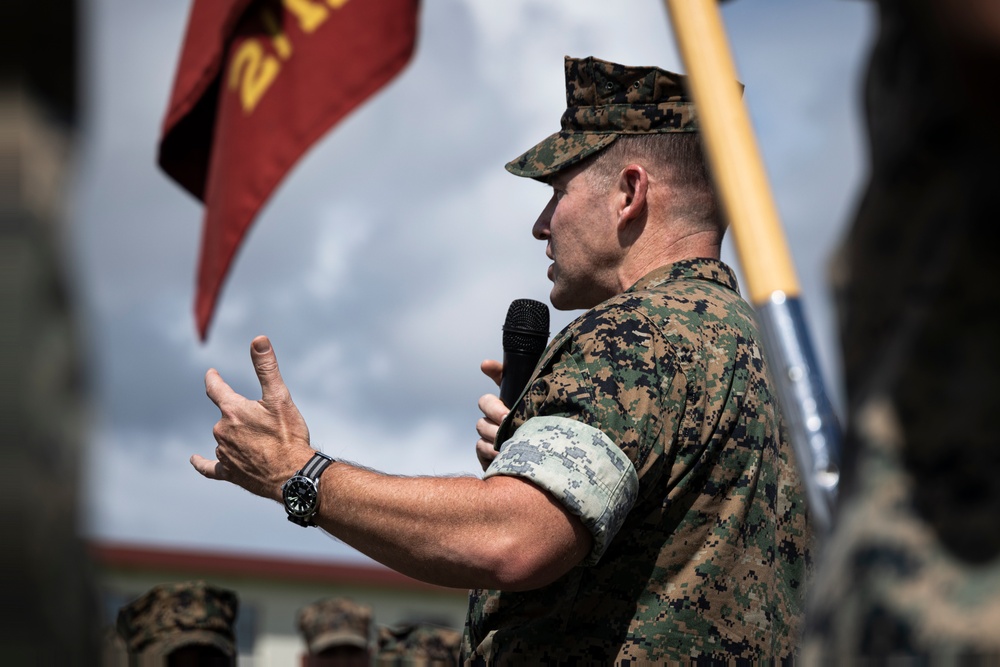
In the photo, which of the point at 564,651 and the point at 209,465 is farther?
the point at 209,465

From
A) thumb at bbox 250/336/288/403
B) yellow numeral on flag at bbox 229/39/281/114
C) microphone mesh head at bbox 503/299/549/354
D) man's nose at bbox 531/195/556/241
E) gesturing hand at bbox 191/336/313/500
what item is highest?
yellow numeral on flag at bbox 229/39/281/114

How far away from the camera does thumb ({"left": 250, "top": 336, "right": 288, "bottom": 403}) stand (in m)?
2.80

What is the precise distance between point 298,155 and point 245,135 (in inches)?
9.0

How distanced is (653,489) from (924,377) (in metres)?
1.60

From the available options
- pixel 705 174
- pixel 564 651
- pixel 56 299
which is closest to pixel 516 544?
pixel 564 651

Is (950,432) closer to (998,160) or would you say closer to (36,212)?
(998,160)

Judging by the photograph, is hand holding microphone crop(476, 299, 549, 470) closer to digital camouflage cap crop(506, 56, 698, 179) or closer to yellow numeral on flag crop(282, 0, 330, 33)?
digital camouflage cap crop(506, 56, 698, 179)

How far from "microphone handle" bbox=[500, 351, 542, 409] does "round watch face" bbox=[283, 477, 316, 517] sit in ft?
2.23

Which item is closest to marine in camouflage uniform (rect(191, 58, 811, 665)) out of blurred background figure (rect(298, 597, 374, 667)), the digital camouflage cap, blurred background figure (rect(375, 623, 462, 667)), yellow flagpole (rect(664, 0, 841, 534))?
the digital camouflage cap

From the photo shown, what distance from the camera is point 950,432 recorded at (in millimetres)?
1017

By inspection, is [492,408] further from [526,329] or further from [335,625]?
[335,625]

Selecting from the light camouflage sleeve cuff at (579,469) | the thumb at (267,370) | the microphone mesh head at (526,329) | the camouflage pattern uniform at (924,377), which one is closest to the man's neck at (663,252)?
the microphone mesh head at (526,329)

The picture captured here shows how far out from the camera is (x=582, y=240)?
329 centimetres

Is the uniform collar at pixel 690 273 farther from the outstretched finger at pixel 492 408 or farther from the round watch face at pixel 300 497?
the round watch face at pixel 300 497
